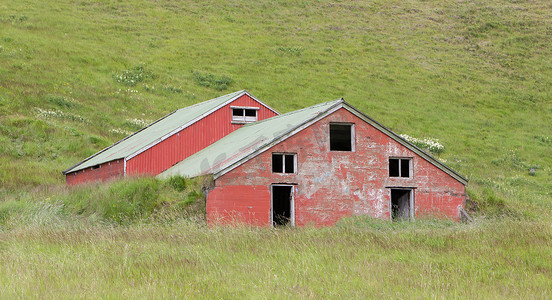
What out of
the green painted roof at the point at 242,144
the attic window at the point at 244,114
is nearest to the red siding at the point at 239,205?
the green painted roof at the point at 242,144

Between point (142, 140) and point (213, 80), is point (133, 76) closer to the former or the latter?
point (213, 80)

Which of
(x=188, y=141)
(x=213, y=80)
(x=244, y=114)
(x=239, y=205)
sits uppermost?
(x=213, y=80)

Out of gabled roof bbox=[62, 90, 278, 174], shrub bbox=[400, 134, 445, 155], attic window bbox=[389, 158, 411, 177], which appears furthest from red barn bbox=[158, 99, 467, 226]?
shrub bbox=[400, 134, 445, 155]

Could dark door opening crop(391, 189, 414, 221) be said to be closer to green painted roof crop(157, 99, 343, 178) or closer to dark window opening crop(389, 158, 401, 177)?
dark window opening crop(389, 158, 401, 177)

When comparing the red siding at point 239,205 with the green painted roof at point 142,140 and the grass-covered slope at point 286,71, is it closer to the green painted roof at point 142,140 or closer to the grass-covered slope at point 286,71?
the green painted roof at point 142,140

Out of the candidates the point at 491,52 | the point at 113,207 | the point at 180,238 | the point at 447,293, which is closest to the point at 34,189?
the point at 113,207

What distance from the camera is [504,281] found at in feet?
34.6

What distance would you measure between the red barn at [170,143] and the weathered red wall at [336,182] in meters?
7.56

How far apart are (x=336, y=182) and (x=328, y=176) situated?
0.38 metres

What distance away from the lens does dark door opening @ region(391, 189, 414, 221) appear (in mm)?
22938

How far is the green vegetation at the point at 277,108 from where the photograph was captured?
1077 centimetres

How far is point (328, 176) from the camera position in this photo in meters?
22.1

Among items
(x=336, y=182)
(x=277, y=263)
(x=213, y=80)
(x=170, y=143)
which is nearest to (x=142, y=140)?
(x=170, y=143)

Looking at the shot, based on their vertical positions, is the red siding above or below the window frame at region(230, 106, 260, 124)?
below
